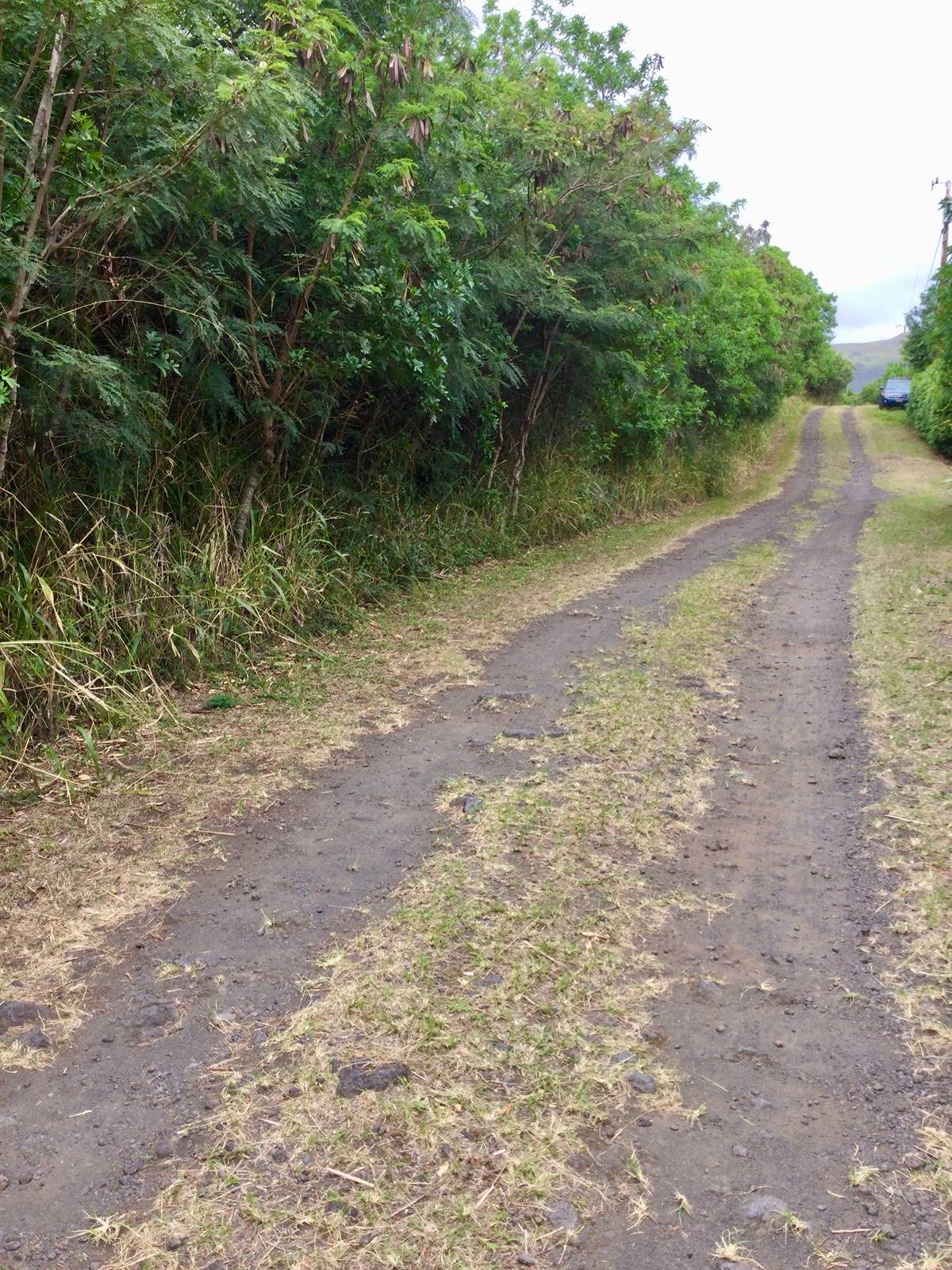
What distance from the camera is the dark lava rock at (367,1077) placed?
8.67 feet

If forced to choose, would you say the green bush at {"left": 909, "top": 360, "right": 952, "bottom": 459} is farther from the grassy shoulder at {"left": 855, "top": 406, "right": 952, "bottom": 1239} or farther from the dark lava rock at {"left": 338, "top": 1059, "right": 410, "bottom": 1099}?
the dark lava rock at {"left": 338, "top": 1059, "right": 410, "bottom": 1099}

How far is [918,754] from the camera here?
5.03m

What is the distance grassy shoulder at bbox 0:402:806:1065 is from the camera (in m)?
3.50

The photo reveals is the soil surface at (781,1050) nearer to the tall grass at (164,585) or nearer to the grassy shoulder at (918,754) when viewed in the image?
the grassy shoulder at (918,754)

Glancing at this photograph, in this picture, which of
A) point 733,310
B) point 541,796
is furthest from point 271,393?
point 733,310

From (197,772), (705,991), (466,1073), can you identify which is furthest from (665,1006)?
(197,772)

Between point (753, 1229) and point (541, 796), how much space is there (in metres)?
2.43

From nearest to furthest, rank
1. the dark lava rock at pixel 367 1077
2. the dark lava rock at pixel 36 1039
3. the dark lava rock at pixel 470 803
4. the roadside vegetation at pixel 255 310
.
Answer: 1. the dark lava rock at pixel 367 1077
2. the dark lava rock at pixel 36 1039
3. the dark lava rock at pixel 470 803
4. the roadside vegetation at pixel 255 310

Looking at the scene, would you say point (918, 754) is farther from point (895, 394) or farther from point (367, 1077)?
point (895, 394)

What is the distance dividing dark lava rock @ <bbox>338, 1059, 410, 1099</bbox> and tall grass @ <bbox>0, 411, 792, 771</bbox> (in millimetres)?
2732

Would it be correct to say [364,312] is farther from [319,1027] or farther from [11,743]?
[319,1027]

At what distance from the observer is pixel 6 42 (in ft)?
14.8

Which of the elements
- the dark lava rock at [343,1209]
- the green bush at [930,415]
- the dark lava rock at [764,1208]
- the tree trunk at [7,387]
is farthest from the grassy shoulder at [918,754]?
the green bush at [930,415]

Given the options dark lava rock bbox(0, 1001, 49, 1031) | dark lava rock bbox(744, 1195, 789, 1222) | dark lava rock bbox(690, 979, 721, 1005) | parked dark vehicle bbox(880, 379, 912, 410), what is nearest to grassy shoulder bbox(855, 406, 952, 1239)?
dark lava rock bbox(744, 1195, 789, 1222)
